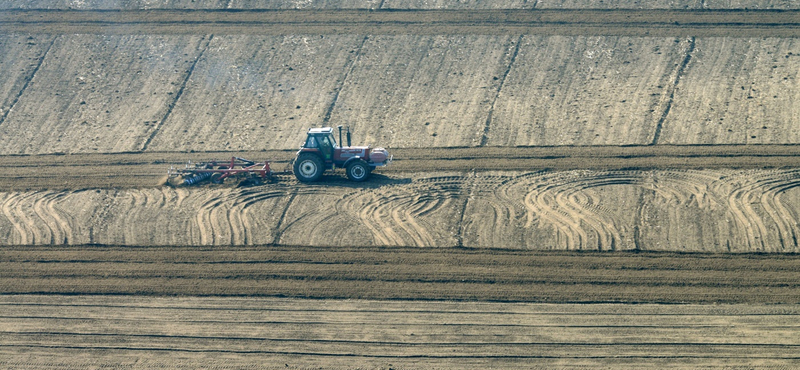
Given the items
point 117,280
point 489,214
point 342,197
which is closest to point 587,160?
point 489,214

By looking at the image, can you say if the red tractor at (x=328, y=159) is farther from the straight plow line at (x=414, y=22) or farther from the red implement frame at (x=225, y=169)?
the straight plow line at (x=414, y=22)

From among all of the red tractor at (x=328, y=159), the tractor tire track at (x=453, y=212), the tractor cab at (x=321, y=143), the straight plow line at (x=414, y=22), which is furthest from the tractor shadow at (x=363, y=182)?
the straight plow line at (x=414, y=22)

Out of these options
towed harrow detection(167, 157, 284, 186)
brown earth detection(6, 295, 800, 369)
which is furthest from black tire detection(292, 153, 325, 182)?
brown earth detection(6, 295, 800, 369)

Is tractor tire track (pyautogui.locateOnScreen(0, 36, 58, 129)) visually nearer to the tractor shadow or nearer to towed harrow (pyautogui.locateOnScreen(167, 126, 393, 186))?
towed harrow (pyautogui.locateOnScreen(167, 126, 393, 186))

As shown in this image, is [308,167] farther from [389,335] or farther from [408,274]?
[389,335]

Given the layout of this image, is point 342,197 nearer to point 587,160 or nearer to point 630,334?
point 587,160
